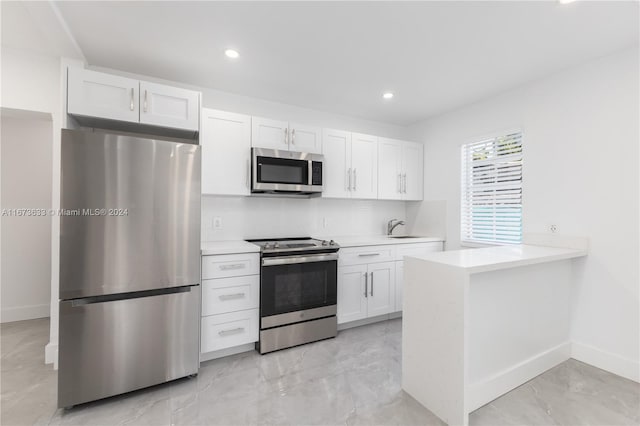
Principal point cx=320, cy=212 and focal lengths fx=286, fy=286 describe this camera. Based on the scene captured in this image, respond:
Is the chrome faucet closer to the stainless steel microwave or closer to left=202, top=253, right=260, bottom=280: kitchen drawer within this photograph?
the stainless steel microwave

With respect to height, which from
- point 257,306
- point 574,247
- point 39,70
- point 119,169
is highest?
point 39,70

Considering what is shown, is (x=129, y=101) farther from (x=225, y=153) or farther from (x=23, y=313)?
(x=23, y=313)

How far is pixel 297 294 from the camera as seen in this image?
2.72m

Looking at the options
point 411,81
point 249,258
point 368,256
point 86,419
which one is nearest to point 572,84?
point 411,81

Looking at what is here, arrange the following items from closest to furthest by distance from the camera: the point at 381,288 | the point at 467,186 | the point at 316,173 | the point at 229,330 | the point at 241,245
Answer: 1. the point at 229,330
2. the point at 241,245
3. the point at 316,173
4. the point at 381,288
5. the point at 467,186

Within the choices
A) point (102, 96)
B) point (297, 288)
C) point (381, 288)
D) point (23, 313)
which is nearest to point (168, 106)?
point (102, 96)

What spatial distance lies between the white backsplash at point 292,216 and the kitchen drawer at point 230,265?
64 cm

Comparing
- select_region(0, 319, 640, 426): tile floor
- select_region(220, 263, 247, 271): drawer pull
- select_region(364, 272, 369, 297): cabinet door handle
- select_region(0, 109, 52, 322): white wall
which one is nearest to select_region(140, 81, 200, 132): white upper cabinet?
select_region(220, 263, 247, 271): drawer pull

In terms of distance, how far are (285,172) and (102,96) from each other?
1.57m

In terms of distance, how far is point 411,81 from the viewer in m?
2.82

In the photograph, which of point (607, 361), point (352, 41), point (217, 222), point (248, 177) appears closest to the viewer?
point (352, 41)

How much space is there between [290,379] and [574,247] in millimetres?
2625

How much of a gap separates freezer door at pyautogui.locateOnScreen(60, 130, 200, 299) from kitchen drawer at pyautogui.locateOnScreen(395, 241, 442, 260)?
2.25 meters

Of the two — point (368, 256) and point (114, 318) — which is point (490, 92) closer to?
point (368, 256)
